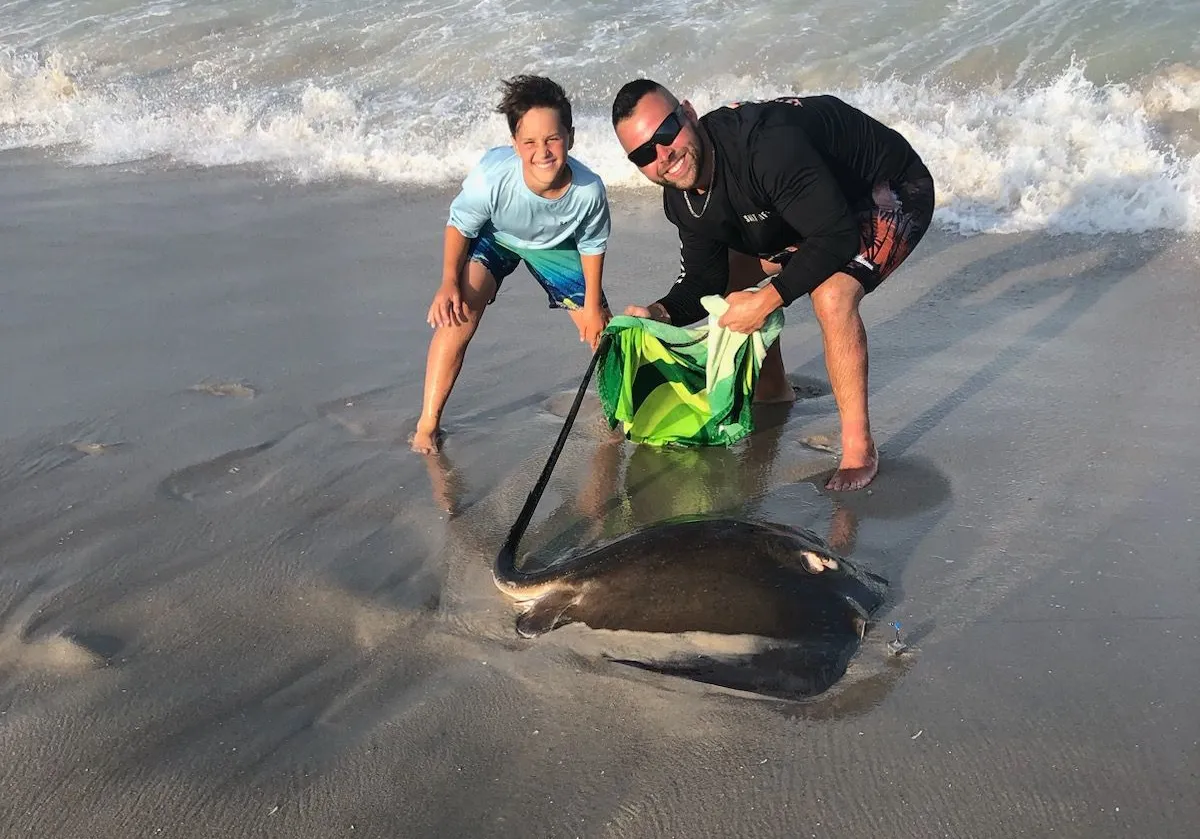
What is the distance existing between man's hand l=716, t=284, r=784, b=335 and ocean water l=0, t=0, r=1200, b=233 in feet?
11.0

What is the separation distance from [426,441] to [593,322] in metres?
0.80

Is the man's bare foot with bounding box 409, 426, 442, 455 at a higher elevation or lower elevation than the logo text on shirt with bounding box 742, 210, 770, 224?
lower

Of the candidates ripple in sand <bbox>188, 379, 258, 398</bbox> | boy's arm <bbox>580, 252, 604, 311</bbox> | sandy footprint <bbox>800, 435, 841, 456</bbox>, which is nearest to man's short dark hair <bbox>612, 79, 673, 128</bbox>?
boy's arm <bbox>580, 252, 604, 311</bbox>

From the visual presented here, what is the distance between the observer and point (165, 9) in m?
14.3

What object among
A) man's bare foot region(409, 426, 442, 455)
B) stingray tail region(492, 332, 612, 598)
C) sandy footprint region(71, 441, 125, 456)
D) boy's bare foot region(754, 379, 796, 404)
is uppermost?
sandy footprint region(71, 441, 125, 456)

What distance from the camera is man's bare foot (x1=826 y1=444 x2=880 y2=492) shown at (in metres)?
3.73

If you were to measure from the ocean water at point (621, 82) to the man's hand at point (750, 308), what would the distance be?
3.36 metres

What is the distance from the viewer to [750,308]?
378 centimetres

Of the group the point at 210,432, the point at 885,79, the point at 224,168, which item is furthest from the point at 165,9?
the point at 210,432

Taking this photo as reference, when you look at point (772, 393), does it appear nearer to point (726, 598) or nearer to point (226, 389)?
point (726, 598)

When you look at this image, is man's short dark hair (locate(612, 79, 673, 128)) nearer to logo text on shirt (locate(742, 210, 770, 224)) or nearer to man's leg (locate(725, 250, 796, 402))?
logo text on shirt (locate(742, 210, 770, 224))

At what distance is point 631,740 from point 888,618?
0.85 m

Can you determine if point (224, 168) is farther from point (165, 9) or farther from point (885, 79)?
point (165, 9)

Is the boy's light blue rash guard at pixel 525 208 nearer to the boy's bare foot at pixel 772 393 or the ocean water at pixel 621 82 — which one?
the boy's bare foot at pixel 772 393
